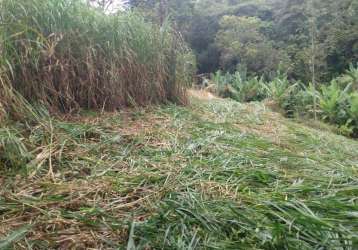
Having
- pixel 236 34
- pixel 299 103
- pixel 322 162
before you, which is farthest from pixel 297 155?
pixel 236 34

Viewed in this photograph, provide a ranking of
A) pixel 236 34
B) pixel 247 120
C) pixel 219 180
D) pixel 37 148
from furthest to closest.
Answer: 1. pixel 236 34
2. pixel 247 120
3. pixel 37 148
4. pixel 219 180

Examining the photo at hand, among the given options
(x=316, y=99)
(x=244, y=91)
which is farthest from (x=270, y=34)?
(x=316, y=99)

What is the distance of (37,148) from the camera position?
6.53ft

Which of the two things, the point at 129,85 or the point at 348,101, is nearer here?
the point at 129,85

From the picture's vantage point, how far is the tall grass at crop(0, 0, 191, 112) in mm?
2555

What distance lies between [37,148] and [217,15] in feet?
53.8

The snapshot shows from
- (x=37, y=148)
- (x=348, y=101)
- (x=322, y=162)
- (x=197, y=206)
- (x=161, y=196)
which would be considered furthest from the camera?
(x=348, y=101)

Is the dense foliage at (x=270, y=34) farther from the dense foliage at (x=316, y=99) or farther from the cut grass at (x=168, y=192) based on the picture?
the cut grass at (x=168, y=192)

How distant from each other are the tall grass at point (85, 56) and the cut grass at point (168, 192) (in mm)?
419

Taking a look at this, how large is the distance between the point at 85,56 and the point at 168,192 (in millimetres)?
1971

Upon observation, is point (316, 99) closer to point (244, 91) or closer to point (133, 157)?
point (244, 91)

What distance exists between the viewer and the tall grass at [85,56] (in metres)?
2.55

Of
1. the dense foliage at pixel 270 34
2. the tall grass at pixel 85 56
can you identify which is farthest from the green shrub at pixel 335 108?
the tall grass at pixel 85 56

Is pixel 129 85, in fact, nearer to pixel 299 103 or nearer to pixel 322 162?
pixel 322 162
